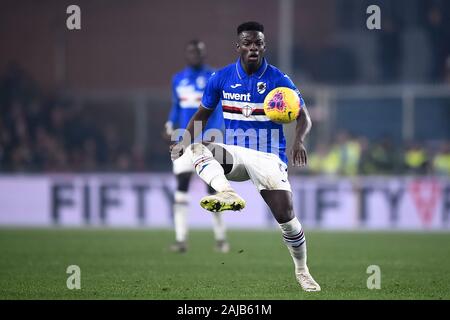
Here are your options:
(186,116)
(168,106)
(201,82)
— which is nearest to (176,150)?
(186,116)

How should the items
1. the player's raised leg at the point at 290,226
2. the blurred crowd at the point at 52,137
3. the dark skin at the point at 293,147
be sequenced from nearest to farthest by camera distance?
the dark skin at the point at 293,147, the player's raised leg at the point at 290,226, the blurred crowd at the point at 52,137

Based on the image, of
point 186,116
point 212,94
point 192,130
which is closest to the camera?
point 212,94

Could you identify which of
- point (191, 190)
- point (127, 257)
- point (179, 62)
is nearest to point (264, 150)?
point (127, 257)

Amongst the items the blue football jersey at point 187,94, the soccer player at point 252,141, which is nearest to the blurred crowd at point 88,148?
the blue football jersey at point 187,94

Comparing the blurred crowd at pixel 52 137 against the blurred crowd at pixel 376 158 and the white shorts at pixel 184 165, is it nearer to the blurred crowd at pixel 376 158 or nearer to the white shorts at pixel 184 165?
the blurred crowd at pixel 376 158

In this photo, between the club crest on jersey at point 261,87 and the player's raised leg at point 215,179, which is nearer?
the player's raised leg at point 215,179

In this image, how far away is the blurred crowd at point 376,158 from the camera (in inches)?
893

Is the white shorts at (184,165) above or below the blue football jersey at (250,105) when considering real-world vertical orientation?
below

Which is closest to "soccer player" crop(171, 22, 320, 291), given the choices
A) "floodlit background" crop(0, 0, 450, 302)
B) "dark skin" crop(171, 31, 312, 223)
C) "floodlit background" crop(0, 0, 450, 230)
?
"dark skin" crop(171, 31, 312, 223)

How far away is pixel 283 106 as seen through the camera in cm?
943

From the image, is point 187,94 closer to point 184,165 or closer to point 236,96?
point 184,165

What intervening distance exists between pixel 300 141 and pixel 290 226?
2.71 feet

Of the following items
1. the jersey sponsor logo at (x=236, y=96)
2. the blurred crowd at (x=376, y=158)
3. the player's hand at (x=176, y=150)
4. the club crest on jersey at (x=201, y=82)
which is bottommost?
the blurred crowd at (x=376, y=158)

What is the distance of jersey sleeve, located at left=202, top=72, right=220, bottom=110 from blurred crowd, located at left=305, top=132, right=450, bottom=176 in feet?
43.0
